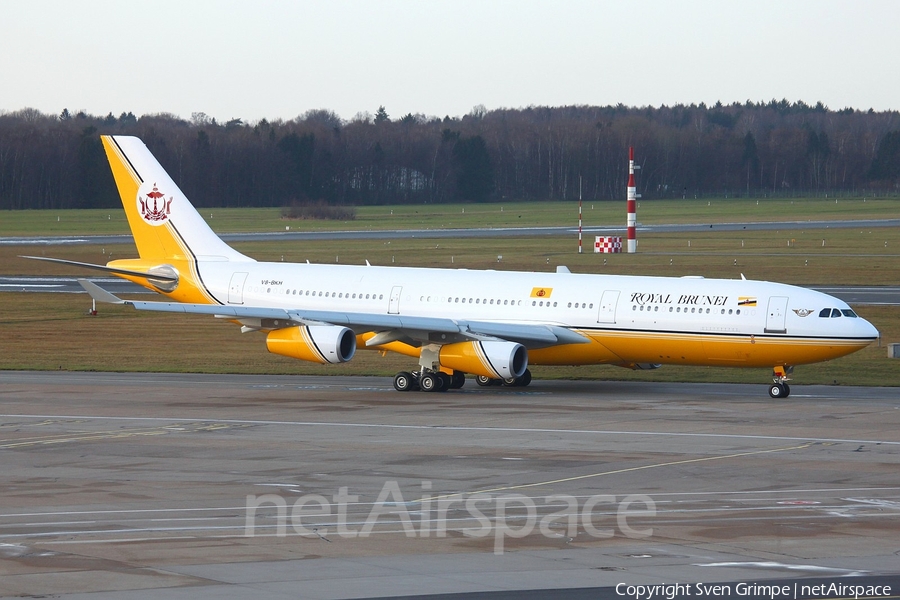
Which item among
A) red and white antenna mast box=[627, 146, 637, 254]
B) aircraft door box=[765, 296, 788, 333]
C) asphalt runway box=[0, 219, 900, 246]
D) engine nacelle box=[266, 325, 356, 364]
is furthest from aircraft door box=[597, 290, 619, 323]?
asphalt runway box=[0, 219, 900, 246]

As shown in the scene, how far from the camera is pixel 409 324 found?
4059 cm

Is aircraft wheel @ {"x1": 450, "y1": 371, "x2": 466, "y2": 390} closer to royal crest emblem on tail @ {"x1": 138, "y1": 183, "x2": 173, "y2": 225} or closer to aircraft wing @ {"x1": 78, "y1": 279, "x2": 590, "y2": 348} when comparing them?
aircraft wing @ {"x1": 78, "y1": 279, "x2": 590, "y2": 348}

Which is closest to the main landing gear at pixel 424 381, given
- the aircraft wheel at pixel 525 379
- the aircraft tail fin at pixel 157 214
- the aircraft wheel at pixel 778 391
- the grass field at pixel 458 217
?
the aircraft wheel at pixel 525 379

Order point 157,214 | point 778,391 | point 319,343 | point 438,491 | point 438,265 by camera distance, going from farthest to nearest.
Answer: point 438,265
point 157,214
point 319,343
point 778,391
point 438,491

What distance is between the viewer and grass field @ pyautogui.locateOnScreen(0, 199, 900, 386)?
49.2m

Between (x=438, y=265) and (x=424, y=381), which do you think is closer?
(x=424, y=381)

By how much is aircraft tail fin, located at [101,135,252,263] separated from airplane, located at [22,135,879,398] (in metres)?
2.13

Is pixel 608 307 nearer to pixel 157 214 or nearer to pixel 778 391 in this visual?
pixel 778 391

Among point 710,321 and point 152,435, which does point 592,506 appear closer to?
point 152,435

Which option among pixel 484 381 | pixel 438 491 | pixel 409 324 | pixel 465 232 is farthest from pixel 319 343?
pixel 465 232

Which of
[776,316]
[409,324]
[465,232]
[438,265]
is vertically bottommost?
[438,265]

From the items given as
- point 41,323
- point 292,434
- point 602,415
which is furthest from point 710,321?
point 41,323

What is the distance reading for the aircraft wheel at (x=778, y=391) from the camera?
1545 inches

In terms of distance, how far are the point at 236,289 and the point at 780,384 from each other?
20380 millimetres
